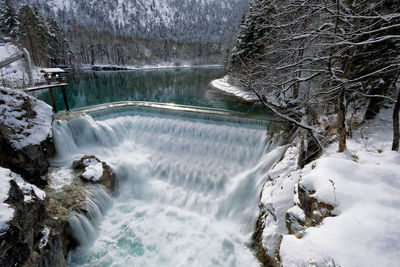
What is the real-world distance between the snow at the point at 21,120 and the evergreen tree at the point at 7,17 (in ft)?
138

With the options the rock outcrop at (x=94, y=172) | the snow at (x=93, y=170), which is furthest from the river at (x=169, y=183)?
the snow at (x=93, y=170)

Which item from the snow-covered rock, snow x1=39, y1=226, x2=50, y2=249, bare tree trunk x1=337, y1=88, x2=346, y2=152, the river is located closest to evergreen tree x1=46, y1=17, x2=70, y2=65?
the river

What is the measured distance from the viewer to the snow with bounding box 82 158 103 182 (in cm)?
774

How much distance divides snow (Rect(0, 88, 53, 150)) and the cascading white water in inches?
49.3

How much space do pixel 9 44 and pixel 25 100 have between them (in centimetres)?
2591

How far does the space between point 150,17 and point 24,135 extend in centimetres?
18403

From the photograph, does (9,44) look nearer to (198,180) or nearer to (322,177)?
(198,180)

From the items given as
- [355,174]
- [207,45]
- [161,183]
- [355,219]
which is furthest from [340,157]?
[207,45]

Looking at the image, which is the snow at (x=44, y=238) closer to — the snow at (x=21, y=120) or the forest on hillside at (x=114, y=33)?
the snow at (x=21, y=120)

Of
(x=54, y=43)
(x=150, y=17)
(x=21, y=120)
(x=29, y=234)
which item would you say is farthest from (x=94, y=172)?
(x=150, y=17)

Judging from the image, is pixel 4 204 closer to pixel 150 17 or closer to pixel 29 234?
pixel 29 234

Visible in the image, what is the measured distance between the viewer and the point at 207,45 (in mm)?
90250

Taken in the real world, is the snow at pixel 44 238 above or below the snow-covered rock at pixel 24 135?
below

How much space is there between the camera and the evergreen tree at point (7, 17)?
3472 cm
